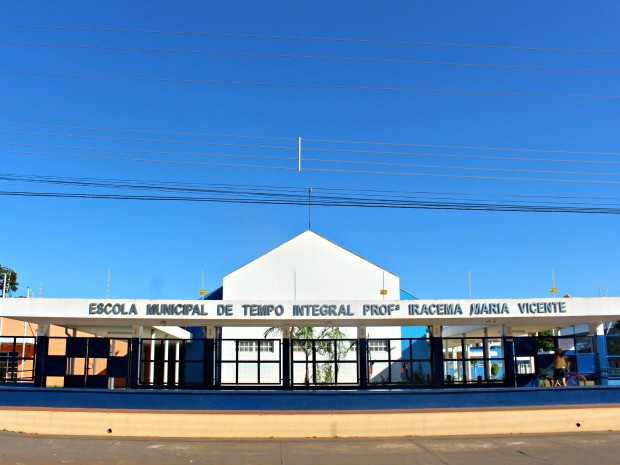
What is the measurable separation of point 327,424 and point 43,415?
22.3ft

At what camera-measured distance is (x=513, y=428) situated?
1578 centimetres

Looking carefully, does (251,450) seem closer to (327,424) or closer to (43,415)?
(327,424)

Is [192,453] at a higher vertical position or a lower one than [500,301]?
lower

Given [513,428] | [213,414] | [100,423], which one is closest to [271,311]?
[213,414]

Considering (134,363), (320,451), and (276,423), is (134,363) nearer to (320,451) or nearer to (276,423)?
(276,423)

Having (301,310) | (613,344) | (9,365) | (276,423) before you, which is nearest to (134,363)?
(301,310)

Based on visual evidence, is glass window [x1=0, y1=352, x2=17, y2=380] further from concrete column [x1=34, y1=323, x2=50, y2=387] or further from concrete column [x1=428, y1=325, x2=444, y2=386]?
concrete column [x1=428, y1=325, x2=444, y2=386]

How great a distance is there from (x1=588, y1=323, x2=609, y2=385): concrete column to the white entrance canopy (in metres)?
1.43

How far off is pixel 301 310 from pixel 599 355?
9.79m

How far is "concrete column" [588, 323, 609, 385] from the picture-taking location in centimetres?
2062

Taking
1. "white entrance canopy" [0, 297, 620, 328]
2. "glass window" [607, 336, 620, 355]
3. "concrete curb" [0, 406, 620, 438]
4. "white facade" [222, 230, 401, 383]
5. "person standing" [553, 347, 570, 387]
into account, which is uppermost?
"white facade" [222, 230, 401, 383]

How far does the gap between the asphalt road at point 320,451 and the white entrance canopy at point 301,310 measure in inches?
191

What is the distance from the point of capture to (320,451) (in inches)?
530

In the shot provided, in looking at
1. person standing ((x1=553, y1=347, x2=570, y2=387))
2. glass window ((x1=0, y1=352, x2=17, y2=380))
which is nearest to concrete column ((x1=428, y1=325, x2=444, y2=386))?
person standing ((x1=553, y1=347, x2=570, y2=387))
